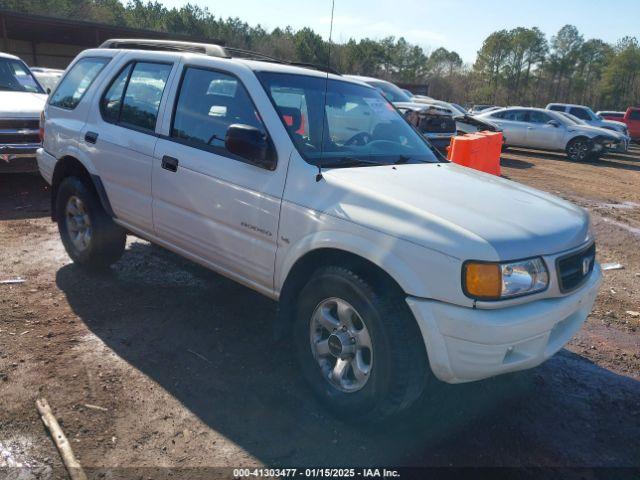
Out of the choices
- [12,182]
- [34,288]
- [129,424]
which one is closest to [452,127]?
[12,182]

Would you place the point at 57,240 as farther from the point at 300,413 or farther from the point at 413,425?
the point at 413,425

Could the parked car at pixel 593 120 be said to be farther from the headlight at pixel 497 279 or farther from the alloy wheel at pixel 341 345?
the alloy wheel at pixel 341 345

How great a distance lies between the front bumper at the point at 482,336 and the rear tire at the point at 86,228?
3.14 metres

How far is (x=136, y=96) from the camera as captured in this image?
169 inches

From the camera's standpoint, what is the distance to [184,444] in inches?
111

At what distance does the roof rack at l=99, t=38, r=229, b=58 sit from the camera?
13.1 feet

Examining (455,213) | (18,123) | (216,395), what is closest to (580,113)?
(18,123)

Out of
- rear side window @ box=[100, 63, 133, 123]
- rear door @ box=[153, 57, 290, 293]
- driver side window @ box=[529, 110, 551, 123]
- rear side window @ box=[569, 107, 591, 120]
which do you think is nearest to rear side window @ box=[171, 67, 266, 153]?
rear door @ box=[153, 57, 290, 293]

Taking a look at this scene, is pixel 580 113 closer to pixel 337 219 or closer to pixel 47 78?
pixel 47 78

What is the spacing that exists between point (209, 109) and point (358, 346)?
1925mm

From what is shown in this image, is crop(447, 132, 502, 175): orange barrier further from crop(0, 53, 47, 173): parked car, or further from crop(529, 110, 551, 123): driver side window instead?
crop(529, 110, 551, 123): driver side window

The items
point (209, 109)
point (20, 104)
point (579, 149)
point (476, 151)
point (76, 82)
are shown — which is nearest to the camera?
point (209, 109)

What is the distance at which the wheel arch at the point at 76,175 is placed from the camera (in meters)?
4.52

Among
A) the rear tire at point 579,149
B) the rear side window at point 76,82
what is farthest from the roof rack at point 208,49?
the rear tire at point 579,149
